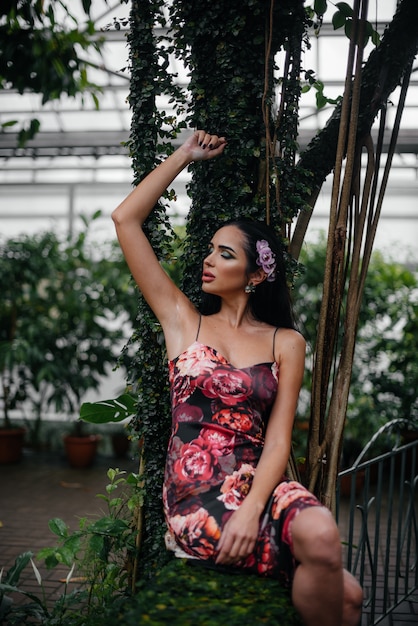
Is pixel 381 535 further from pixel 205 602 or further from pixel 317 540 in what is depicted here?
pixel 205 602

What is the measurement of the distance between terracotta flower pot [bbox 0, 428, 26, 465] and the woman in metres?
4.81

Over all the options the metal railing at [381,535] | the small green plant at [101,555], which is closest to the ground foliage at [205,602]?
the small green plant at [101,555]

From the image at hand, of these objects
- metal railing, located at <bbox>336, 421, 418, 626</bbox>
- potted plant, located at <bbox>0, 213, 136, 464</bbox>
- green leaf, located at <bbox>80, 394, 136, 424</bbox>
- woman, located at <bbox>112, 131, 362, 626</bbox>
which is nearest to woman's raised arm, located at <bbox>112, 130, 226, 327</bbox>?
woman, located at <bbox>112, 131, 362, 626</bbox>

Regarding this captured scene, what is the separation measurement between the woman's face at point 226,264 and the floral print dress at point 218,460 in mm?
240

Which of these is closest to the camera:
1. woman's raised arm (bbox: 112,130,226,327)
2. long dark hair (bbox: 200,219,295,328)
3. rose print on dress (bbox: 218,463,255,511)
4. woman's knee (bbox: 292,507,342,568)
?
woman's knee (bbox: 292,507,342,568)

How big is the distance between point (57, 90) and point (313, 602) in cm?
200

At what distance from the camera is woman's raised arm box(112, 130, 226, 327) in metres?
2.18

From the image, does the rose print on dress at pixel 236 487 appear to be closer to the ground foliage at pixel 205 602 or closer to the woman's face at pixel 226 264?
the ground foliage at pixel 205 602

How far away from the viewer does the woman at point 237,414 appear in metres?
1.76

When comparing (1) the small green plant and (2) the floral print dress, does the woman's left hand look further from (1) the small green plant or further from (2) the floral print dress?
(1) the small green plant

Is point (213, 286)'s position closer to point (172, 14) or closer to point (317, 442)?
point (317, 442)

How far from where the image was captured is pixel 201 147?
2291 mm

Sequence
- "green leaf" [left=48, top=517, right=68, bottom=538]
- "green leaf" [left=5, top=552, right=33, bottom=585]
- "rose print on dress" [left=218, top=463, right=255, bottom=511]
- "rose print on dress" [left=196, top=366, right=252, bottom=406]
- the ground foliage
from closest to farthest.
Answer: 1. the ground foliage
2. "rose print on dress" [left=218, top=463, right=255, bottom=511]
3. "rose print on dress" [left=196, top=366, right=252, bottom=406]
4. "green leaf" [left=48, top=517, right=68, bottom=538]
5. "green leaf" [left=5, top=552, right=33, bottom=585]

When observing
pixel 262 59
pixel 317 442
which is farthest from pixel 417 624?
pixel 262 59
